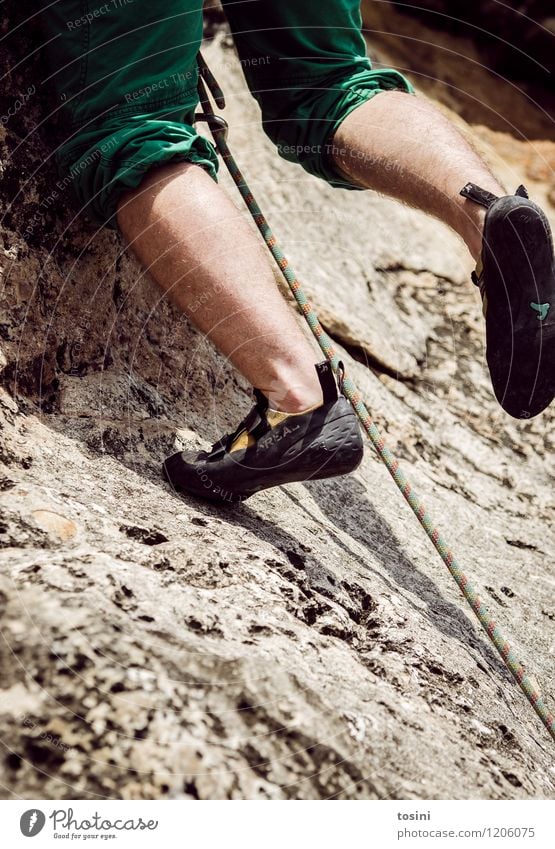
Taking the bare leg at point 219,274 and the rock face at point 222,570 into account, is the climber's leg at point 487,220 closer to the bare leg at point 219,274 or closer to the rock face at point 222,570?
the bare leg at point 219,274

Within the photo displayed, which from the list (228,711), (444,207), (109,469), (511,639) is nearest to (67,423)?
(109,469)

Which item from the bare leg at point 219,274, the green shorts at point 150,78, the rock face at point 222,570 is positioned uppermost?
the green shorts at point 150,78

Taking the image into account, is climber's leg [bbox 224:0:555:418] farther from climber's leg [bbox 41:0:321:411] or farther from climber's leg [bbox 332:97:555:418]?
climber's leg [bbox 41:0:321:411]

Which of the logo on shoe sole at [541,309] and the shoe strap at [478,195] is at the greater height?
the shoe strap at [478,195]

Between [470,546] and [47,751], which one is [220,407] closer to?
[470,546]

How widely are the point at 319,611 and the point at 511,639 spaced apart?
20.9 inches

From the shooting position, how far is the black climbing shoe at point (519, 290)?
4.51 ft

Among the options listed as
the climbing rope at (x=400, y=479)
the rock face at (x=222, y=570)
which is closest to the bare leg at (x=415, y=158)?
the climbing rope at (x=400, y=479)

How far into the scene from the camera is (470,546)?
1863 millimetres

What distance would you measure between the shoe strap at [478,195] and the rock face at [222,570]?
2.31 ft

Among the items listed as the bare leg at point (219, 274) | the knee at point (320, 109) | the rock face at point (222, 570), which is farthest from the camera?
the knee at point (320, 109)

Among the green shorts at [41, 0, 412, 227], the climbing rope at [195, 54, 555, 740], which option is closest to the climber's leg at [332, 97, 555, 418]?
the green shorts at [41, 0, 412, 227]

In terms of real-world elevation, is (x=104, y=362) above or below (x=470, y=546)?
below

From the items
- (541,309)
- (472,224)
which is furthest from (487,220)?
(541,309)
